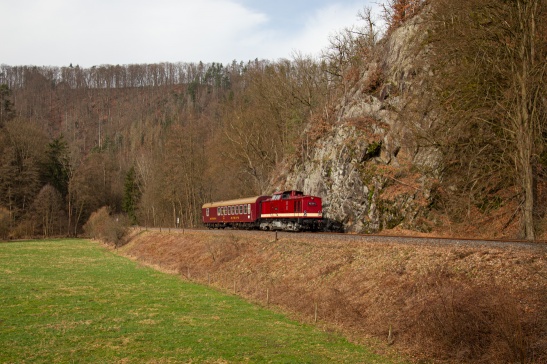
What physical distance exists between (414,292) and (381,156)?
18.5m

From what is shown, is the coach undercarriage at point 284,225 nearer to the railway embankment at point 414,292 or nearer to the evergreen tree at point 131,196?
the railway embankment at point 414,292

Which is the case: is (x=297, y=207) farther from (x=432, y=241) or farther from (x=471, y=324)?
(x=471, y=324)

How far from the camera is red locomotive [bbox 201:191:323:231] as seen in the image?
30.6m

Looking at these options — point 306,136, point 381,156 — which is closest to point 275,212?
point 381,156

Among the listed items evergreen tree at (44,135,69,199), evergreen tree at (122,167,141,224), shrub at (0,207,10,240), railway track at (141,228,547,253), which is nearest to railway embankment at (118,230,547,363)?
railway track at (141,228,547,253)

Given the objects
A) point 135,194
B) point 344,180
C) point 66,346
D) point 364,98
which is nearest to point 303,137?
point 364,98

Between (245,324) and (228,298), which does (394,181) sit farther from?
(245,324)

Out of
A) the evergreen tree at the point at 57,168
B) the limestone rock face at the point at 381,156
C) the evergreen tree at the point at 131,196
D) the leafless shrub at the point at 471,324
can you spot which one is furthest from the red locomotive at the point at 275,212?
the evergreen tree at the point at 57,168

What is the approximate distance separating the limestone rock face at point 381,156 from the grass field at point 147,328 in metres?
13.2

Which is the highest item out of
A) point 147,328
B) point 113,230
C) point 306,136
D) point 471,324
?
point 306,136

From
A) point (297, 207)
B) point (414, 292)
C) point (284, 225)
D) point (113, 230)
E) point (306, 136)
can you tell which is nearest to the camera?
point (414, 292)

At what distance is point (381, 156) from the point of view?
104 feet

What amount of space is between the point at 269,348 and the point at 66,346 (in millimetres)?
6088

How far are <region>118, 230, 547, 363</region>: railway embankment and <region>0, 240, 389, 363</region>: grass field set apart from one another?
1378mm
